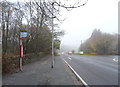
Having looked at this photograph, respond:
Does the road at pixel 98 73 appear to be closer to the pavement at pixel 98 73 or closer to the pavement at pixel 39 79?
the pavement at pixel 98 73

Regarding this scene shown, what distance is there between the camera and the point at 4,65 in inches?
366

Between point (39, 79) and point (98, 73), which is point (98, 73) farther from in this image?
point (39, 79)

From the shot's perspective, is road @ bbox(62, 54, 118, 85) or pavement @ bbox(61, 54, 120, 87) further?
road @ bbox(62, 54, 118, 85)

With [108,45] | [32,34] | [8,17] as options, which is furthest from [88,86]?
[108,45]

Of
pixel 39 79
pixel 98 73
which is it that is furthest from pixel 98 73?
pixel 39 79

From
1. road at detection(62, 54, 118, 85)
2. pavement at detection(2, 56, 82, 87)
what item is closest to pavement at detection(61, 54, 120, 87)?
road at detection(62, 54, 118, 85)

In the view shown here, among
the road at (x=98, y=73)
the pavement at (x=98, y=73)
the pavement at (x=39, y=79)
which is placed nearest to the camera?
the pavement at (x=39, y=79)

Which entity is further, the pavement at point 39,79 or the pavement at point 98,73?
the pavement at point 98,73

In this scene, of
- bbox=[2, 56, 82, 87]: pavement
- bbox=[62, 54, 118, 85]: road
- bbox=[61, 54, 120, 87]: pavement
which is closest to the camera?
bbox=[2, 56, 82, 87]: pavement

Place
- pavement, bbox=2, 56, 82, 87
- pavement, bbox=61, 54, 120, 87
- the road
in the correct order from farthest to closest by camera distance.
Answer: the road
pavement, bbox=61, 54, 120, 87
pavement, bbox=2, 56, 82, 87

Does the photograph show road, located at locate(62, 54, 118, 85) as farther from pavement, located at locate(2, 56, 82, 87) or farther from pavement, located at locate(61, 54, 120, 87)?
pavement, located at locate(2, 56, 82, 87)

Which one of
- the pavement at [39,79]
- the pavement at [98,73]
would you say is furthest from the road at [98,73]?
the pavement at [39,79]

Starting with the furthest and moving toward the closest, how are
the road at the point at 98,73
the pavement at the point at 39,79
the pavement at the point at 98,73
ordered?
the road at the point at 98,73 → the pavement at the point at 98,73 → the pavement at the point at 39,79

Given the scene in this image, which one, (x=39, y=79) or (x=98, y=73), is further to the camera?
(x=98, y=73)
